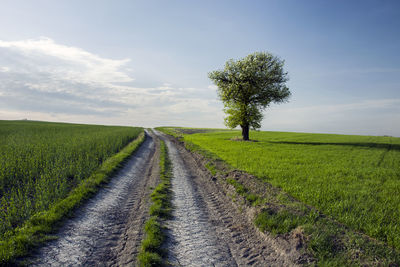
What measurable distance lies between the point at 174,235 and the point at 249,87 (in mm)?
33054

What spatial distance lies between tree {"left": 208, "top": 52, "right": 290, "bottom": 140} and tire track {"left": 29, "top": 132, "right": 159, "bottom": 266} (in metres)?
29.5

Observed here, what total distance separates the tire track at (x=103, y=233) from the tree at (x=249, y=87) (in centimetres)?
2952

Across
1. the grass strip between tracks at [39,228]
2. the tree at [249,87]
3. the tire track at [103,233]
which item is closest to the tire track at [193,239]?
the tire track at [103,233]

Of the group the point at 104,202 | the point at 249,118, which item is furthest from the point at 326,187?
the point at 249,118

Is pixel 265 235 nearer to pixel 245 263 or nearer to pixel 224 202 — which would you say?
pixel 245 263

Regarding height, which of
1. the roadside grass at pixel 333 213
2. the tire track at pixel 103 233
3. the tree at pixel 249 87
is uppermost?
the tree at pixel 249 87

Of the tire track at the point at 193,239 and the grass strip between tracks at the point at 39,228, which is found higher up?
the grass strip between tracks at the point at 39,228

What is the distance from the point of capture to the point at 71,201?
7.77 m

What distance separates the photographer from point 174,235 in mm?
5809

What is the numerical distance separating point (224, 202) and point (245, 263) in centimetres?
389

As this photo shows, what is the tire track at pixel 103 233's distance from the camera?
4703mm

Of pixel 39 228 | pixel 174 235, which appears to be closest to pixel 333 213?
pixel 174 235

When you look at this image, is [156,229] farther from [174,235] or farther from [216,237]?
[216,237]

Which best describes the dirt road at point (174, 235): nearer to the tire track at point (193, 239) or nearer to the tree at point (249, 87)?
the tire track at point (193, 239)
